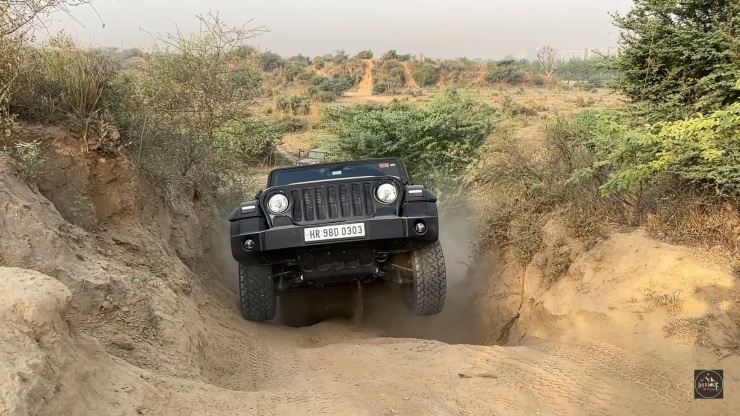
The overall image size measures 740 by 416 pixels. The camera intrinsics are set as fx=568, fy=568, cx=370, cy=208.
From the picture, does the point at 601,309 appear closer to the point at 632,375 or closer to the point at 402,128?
the point at 632,375

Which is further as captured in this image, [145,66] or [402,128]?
[402,128]

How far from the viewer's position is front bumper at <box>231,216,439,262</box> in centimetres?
521

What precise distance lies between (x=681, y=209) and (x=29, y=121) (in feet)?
21.3

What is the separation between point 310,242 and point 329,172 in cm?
127

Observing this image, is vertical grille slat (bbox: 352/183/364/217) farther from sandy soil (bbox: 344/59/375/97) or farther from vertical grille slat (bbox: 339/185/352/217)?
sandy soil (bbox: 344/59/375/97)

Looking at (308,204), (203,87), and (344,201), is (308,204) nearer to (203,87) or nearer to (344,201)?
(344,201)

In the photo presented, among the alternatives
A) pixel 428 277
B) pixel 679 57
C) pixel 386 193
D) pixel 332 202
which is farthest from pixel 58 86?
pixel 679 57

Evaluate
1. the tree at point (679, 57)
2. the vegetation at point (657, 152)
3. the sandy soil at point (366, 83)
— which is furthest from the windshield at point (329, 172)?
the sandy soil at point (366, 83)

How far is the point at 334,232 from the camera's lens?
5199 mm

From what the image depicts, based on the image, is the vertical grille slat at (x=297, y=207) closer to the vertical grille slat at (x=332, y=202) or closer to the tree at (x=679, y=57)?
the vertical grille slat at (x=332, y=202)

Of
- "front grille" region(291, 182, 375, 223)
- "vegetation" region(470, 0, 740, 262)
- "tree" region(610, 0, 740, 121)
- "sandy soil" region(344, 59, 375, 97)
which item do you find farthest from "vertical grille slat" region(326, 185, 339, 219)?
"sandy soil" region(344, 59, 375, 97)

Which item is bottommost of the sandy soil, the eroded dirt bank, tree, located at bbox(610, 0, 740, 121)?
the eroded dirt bank

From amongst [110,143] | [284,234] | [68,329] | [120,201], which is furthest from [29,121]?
[68,329]

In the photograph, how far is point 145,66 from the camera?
34.5 ft
